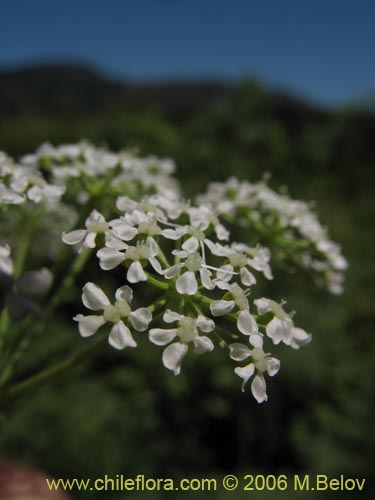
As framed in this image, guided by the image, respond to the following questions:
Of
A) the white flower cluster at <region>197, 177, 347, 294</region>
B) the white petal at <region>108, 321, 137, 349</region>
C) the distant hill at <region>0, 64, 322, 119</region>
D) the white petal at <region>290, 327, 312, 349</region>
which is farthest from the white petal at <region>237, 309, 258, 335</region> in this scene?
the distant hill at <region>0, 64, 322, 119</region>

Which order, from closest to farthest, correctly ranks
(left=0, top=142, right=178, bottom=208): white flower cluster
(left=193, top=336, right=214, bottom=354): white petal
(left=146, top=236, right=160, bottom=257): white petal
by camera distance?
(left=193, top=336, right=214, bottom=354): white petal, (left=146, top=236, right=160, bottom=257): white petal, (left=0, top=142, right=178, bottom=208): white flower cluster

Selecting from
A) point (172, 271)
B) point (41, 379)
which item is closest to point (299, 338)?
point (172, 271)

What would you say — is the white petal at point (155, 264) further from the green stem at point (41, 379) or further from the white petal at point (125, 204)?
the green stem at point (41, 379)

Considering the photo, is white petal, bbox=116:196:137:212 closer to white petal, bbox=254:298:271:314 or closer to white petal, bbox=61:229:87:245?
white petal, bbox=61:229:87:245

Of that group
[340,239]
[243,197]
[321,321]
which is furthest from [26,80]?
[243,197]

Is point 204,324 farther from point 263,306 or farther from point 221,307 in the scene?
point 263,306

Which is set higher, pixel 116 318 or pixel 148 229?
pixel 148 229

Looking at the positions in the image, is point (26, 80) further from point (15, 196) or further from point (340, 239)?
point (15, 196)
